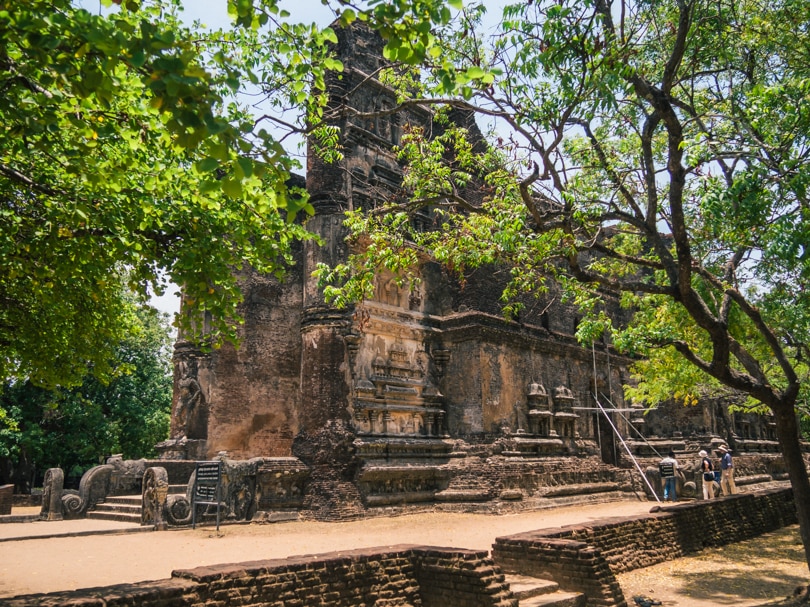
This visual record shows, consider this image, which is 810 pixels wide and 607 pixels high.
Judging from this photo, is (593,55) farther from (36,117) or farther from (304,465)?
(304,465)

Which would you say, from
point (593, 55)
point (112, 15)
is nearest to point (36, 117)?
point (112, 15)

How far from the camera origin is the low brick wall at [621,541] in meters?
8.18

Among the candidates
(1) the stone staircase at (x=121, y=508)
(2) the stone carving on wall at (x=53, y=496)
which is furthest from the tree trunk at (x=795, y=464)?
(2) the stone carving on wall at (x=53, y=496)

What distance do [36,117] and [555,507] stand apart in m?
15.0

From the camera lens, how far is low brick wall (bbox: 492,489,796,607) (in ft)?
26.8

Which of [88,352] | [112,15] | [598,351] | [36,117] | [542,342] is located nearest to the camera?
[36,117]

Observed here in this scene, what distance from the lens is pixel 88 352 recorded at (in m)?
9.23

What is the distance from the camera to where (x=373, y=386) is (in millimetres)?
15664

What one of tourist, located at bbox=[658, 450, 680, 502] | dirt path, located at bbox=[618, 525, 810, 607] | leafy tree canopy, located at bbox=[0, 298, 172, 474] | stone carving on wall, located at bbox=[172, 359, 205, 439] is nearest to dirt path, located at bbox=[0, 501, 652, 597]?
dirt path, located at bbox=[618, 525, 810, 607]

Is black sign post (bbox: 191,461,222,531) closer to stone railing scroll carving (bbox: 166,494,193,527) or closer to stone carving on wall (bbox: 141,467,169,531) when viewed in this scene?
→ stone railing scroll carving (bbox: 166,494,193,527)

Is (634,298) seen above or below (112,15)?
below

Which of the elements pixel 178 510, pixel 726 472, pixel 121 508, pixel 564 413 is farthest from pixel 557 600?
pixel 726 472

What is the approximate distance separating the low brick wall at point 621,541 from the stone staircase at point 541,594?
0.13m

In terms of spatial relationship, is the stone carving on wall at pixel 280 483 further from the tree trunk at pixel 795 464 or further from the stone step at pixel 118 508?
the tree trunk at pixel 795 464
